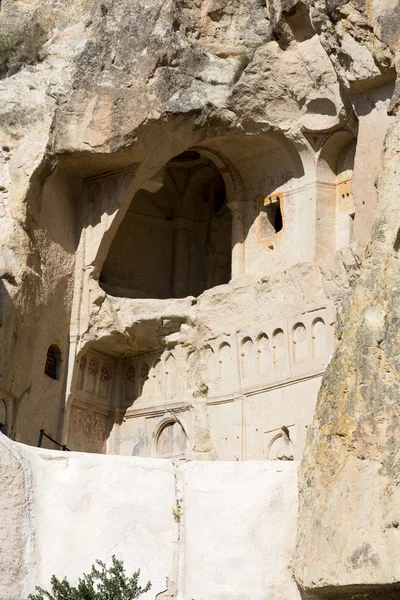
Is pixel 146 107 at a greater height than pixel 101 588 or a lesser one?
greater

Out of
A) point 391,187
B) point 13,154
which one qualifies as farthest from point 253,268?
point 391,187

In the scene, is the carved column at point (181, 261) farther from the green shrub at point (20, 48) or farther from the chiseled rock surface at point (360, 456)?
the chiseled rock surface at point (360, 456)

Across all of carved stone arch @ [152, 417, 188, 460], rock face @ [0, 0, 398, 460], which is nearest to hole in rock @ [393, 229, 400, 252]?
rock face @ [0, 0, 398, 460]

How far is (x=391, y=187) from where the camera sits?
48.3ft

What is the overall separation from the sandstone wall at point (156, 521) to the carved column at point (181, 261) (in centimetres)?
945

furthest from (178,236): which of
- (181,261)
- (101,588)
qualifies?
(101,588)

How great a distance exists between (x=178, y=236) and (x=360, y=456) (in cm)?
1066

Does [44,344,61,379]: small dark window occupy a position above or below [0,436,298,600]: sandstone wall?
above

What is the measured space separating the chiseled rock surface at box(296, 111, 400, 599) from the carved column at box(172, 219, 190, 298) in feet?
29.2

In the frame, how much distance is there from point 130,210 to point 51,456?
1012 centimetres

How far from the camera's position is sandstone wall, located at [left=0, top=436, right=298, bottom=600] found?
42.8 ft

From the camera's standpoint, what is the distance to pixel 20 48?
21531mm

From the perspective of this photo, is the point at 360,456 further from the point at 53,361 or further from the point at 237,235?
the point at 237,235

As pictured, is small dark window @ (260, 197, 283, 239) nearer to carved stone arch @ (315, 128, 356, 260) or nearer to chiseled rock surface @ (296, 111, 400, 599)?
carved stone arch @ (315, 128, 356, 260)
